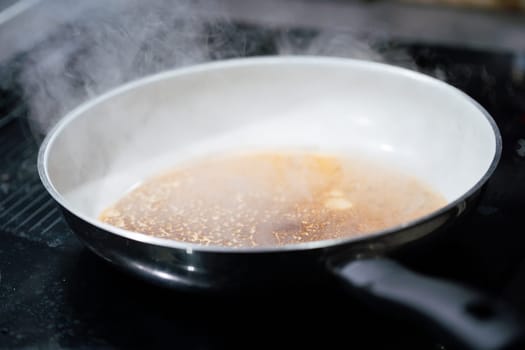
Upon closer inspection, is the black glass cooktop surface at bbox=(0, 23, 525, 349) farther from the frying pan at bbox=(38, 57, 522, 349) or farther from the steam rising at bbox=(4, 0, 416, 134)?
the steam rising at bbox=(4, 0, 416, 134)

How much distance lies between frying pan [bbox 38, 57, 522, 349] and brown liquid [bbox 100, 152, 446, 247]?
1.5 inches

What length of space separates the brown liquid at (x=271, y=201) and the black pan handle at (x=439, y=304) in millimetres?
215

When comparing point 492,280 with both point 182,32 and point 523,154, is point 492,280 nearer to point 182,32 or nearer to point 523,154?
point 523,154

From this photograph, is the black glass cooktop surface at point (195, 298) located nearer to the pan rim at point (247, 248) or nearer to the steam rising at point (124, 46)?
the pan rim at point (247, 248)

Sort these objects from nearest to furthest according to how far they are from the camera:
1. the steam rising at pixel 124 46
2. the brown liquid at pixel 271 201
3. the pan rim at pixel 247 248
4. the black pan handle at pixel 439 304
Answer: the black pan handle at pixel 439 304, the pan rim at pixel 247 248, the brown liquid at pixel 271 201, the steam rising at pixel 124 46

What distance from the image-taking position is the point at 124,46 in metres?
1.15

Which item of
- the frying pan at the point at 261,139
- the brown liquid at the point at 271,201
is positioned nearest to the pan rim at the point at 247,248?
the frying pan at the point at 261,139

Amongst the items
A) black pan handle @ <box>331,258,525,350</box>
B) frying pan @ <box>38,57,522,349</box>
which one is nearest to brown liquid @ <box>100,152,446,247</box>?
frying pan @ <box>38,57,522,349</box>

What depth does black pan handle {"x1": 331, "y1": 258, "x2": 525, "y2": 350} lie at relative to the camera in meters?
0.44

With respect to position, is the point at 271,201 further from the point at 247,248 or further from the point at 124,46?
the point at 124,46

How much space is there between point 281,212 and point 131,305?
0.23 metres

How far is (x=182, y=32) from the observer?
123 cm

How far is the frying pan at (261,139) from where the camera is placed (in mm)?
569

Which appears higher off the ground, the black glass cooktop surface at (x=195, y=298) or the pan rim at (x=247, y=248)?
the pan rim at (x=247, y=248)
